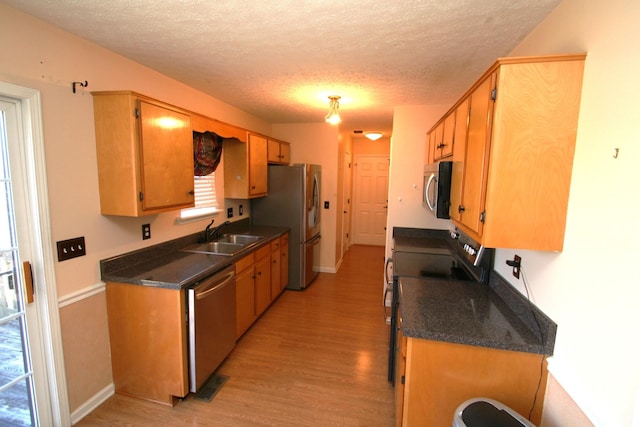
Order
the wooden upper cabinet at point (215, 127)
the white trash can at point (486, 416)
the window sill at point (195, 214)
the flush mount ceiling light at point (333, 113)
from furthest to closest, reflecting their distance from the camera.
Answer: the flush mount ceiling light at point (333, 113) → the window sill at point (195, 214) → the wooden upper cabinet at point (215, 127) → the white trash can at point (486, 416)

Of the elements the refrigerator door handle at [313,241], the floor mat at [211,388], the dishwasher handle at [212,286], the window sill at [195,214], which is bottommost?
the floor mat at [211,388]

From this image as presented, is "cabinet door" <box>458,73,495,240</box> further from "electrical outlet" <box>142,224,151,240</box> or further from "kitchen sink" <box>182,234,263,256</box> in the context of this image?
"electrical outlet" <box>142,224,151,240</box>

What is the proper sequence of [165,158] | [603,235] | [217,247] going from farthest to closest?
[217,247]
[165,158]
[603,235]

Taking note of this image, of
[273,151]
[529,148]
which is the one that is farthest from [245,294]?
[529,148]

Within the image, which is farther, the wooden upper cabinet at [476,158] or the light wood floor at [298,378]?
the light wood floor at [298,378]

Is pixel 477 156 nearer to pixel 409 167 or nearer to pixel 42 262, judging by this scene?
pixel 409 167

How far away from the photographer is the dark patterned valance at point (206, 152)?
9.66ft

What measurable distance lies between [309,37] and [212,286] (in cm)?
184

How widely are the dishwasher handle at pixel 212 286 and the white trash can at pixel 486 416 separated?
1.67 metres

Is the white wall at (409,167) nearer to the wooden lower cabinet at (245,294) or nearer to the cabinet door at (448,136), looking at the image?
the cabinet door at (448,136)

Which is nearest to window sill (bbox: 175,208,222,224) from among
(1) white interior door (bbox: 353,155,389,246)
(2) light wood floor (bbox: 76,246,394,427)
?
(2) light wood floor (bbox: 76,246,394,427)

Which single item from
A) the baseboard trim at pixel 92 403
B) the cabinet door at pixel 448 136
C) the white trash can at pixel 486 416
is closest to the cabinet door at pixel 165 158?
the baseboard trim at pixel 92 403

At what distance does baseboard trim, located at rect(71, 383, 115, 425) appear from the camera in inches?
74.9

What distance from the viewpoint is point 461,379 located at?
140cm
